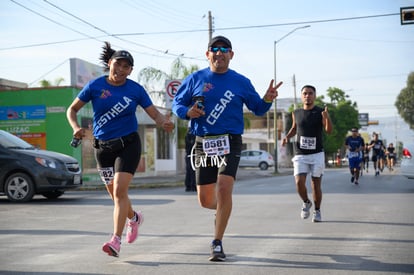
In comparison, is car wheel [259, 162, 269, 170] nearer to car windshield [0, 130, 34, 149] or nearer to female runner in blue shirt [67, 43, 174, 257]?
car windshield [0, 130, 34, 149]

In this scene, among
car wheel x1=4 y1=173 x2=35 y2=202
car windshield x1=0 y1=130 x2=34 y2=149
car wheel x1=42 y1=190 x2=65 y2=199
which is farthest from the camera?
car wheel x1=42 y1=190 x2=65 y2=199

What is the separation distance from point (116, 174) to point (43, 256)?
3.84 ft

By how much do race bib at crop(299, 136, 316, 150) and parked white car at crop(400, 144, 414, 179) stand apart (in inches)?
282

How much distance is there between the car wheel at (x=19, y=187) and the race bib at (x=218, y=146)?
8.31 meters

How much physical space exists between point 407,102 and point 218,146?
3195 inches

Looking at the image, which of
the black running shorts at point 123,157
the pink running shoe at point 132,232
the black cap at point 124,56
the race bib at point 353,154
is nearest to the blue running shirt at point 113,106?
the black running shorts at point 123,157

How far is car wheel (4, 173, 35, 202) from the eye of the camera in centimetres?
1390

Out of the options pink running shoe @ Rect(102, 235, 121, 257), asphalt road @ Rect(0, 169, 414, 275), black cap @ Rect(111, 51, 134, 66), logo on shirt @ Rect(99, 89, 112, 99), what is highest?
black cap @ Rect(111, 51, 134, 66)

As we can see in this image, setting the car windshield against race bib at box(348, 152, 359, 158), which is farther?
race bib at box(348, 152, 359, 158)

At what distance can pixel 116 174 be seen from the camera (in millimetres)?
6562

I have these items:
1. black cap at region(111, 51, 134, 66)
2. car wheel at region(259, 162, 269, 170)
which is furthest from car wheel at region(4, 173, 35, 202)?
car wheel at region(259, 162, 269, 170)

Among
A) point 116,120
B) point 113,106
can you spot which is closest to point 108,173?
point 116,120

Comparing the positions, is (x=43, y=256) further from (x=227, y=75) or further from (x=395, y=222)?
Answer: (x=395, y=222)

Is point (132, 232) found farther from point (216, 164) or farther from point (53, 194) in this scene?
point (53, 194)
